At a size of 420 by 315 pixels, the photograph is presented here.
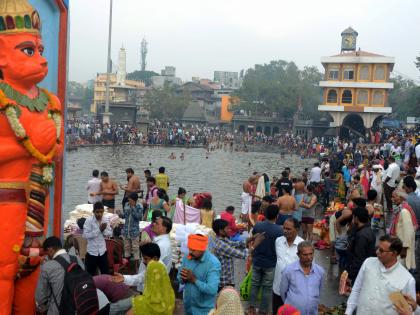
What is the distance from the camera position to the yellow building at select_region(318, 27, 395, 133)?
4712 cm

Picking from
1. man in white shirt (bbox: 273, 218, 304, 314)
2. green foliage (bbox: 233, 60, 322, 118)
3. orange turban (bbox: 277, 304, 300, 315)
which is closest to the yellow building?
green foliage (bbox: 233, 60, 322, 118)

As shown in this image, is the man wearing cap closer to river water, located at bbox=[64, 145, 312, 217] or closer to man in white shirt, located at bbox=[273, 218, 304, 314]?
man in white shirt, located at bbox=[273, 218, 304, 314]

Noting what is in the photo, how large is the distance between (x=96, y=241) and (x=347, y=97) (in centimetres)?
4392

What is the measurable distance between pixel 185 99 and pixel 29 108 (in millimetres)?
63872

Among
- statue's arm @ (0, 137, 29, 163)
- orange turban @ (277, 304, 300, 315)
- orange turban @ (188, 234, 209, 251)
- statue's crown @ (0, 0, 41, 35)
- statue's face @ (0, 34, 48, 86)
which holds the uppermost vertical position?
statue's crown @ (0, 0, 41, 35)

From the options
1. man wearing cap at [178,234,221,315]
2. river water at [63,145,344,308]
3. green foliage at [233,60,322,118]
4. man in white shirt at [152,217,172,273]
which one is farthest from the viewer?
green foliage at [233,60,322,118]

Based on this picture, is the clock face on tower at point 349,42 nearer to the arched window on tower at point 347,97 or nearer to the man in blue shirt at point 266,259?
the arched window on tower at point 347,97

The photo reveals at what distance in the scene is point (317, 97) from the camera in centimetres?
6606

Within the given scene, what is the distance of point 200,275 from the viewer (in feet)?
17.0

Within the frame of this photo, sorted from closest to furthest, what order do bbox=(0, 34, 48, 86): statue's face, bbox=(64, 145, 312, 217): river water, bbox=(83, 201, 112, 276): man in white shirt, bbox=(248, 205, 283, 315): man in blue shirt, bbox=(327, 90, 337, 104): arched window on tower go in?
1. bbox=(0, 34, 48, 86): statue's face
2. bbox=(248, 205, 283, 315): man in blue shirt
3. bbox=(83, 201, 112, 276): man in white shirt
4. bbox=(64, 145, 312, 217): river water
5. bbox=(327, 90, 337, 104): arched window on tower

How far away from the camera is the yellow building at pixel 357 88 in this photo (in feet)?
155

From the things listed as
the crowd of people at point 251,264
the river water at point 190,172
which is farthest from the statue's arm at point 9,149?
the river water at point 190,172

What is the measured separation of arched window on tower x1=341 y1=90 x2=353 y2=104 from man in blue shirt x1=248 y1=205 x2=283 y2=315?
43727 mm

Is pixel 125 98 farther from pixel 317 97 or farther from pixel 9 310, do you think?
pixel 9 310
